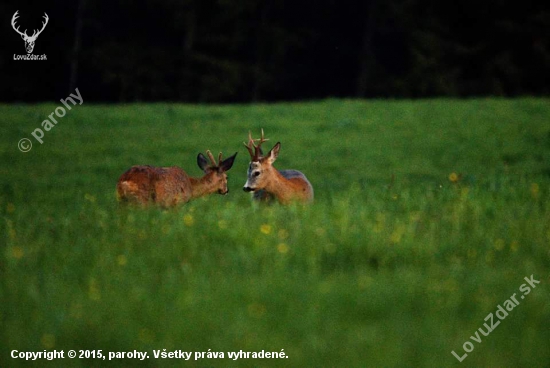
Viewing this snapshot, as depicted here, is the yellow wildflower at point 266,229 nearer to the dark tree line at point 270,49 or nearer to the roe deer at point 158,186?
the roe deer at point 158,186

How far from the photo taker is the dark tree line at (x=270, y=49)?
39719 millimetres

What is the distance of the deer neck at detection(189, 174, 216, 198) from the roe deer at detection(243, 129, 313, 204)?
65 centimetres

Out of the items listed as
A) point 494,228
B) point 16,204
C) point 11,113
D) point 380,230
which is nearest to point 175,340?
point 380,230

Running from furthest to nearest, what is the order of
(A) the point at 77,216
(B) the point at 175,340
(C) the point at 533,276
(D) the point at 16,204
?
(D) the point at 16,204 < (A) the point at 77,216 < (C) the point at 533,276 < (B) the point at 175,340

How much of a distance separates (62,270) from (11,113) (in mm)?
17301

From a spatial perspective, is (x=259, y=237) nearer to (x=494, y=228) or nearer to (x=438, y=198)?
(x=494, y=228)

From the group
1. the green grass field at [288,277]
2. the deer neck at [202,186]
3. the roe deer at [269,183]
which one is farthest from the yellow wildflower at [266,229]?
the deer neck at [202,186]

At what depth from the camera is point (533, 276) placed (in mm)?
6898

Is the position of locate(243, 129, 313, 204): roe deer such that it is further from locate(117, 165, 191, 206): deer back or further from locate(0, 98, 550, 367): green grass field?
locate(117, 165, 191, 206): deer back

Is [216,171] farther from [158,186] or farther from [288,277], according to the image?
[288,277]

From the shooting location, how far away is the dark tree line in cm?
3972

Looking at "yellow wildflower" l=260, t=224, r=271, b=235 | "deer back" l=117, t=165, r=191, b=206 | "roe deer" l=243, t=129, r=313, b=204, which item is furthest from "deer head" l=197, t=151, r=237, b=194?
"yellow wildflower" l=260, t=224, r=271, b=235

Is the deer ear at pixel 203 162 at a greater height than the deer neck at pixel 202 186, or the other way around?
the deer ear at pixel 203 162

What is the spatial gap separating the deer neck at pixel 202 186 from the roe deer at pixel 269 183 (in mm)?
653
